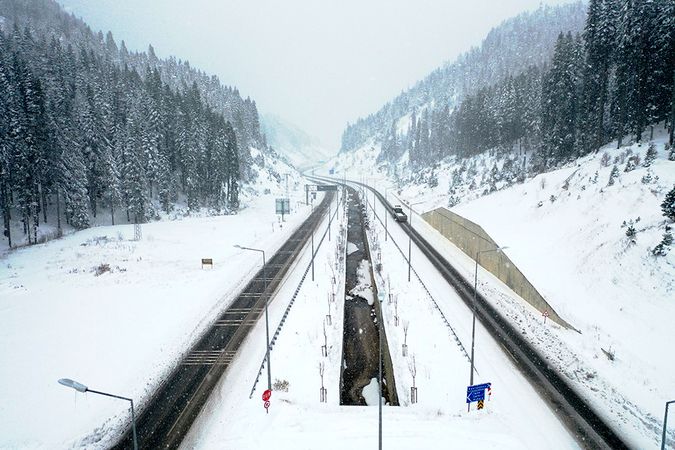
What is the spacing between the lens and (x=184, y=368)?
2573cm

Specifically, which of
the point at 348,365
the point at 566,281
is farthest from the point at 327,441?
the point at 566,281

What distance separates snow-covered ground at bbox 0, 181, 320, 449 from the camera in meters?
20.8

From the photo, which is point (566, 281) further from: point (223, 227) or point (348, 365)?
point (223, 227)

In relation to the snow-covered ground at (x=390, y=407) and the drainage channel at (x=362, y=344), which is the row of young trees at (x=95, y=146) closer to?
the drainage channel at (x=362, y=344)

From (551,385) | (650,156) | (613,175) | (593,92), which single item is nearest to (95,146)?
(551,385)

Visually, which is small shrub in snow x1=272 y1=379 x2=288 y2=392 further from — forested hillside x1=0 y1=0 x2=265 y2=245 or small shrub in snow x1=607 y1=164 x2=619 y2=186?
forested hillside x1=0 y1=0 x2=265 y2=245

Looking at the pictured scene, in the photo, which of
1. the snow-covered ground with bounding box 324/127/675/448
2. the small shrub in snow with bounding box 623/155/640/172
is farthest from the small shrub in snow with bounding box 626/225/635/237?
the small shrub in snow with bounding box 623/155/640/172

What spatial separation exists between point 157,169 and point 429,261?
5465 centimetres

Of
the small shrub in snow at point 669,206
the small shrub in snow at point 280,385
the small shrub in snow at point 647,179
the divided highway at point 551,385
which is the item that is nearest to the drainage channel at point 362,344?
the small shrub in snow at point 280,385

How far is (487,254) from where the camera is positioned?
45.7m

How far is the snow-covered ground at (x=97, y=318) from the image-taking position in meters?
20.8

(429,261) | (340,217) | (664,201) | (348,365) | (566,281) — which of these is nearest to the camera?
(348,365)

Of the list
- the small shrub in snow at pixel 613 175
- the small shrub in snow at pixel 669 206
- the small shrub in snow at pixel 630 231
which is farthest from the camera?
the small shrub in snow at pixel 613 175

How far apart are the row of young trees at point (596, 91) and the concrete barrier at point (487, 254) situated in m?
20.9
